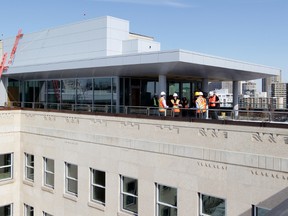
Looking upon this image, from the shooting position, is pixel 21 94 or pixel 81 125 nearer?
pixel 81 125

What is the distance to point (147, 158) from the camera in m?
13.6

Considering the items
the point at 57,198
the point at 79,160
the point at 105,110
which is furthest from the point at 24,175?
the point at 105,110

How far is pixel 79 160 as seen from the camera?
16.7 meters

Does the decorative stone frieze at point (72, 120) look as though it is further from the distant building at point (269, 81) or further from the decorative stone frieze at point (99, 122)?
the distant building at point (269, 81)

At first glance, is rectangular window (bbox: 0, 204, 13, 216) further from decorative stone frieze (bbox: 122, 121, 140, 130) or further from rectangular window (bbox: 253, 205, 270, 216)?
rectangular window (bbox: 253, 205, 270, 216)

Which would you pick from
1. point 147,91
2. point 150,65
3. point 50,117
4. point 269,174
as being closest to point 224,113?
point 269,174

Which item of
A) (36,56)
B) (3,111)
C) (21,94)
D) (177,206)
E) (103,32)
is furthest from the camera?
(21,94)

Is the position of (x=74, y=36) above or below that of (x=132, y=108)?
above

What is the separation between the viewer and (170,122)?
12984mm

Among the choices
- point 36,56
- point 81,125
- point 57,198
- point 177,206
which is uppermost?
point 36,56

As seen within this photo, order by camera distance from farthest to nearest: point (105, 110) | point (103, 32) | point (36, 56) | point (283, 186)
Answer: point (36, 56) → point (103, 32) → point (105, 110) → point (283, 186)

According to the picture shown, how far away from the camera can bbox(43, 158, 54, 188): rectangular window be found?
18.7 metres

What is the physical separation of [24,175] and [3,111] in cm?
423

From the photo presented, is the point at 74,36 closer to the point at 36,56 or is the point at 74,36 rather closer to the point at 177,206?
the point at 36,56
